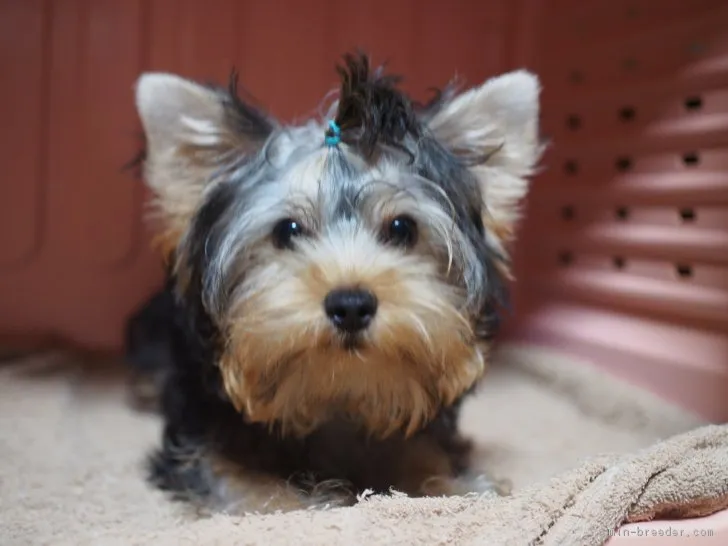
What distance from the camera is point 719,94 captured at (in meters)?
2.16

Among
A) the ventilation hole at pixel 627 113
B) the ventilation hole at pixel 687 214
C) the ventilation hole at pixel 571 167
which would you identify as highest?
the ventilation hole at pixel 627 113

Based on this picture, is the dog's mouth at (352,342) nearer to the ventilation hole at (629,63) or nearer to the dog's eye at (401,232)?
the dog's eye at (401,232)

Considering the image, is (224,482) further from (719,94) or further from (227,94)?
(719,94)

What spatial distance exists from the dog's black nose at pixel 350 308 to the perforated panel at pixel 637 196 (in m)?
1.19

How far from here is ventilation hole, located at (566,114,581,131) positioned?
268cm

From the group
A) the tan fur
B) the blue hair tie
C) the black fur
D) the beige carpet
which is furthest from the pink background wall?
the blue hair tie

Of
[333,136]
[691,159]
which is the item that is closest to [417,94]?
[691,159]

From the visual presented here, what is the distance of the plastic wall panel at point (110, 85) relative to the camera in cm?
262

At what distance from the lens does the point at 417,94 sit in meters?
2.82

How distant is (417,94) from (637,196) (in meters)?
0.84

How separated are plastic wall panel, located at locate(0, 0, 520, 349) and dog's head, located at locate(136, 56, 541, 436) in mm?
965

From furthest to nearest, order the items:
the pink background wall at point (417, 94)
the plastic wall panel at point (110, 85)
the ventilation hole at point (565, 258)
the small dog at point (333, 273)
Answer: the ventilation hole at point (565, 258) < the plastic wall panel at point (110, 85) < the pink background wall at point (417, 94) < the small dog at point (333, 273)

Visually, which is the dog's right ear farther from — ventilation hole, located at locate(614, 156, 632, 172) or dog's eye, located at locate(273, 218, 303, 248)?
ventilation hole, located at locate(614, 156, 632, 172)

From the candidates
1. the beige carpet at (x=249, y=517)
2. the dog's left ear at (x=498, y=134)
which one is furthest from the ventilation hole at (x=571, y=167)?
the dog's left ear at (x=498, y=134)
